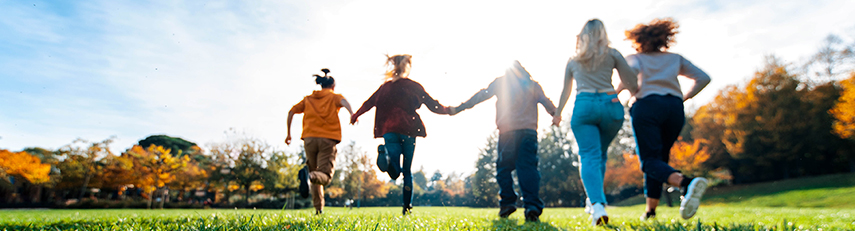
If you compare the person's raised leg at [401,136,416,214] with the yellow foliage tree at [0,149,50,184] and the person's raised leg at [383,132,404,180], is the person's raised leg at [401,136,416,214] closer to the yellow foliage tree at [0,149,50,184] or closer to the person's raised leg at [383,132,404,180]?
the person's raised leg at [383,132,404,180]

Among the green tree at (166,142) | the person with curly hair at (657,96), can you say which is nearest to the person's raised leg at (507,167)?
the person with curly hair at (657,96)

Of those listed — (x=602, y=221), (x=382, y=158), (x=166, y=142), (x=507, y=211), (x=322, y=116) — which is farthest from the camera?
(x=166, y=142)

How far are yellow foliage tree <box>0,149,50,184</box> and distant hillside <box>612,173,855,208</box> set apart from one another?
4494 cm

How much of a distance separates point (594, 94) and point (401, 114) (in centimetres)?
229

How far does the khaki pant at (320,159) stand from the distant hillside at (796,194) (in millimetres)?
24743

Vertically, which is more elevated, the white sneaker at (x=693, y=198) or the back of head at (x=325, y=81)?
the back of head at (x=325, y=81)

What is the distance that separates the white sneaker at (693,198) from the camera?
2736 mm

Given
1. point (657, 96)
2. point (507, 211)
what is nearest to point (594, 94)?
point (657, 96)

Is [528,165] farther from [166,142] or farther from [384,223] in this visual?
[166,142]

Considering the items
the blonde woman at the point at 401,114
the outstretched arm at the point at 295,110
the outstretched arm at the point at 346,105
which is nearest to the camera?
the blonde woman at the point at 401,114

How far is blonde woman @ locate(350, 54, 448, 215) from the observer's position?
503cm

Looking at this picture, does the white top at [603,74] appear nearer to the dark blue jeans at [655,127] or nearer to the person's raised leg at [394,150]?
the dark blue jeans at [655,127]

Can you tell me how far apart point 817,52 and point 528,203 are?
124ft

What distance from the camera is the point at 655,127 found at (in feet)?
12.0
